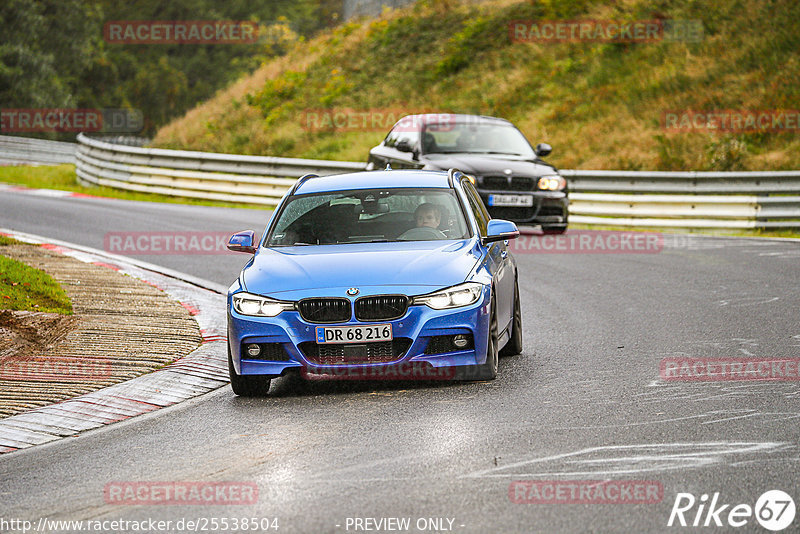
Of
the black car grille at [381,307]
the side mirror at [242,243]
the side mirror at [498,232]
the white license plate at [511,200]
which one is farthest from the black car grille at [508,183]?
the black car grille at [381,307]

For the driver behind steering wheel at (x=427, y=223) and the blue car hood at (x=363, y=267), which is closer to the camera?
the blue car hood at (x=363, y=267)

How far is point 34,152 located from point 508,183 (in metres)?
34.4

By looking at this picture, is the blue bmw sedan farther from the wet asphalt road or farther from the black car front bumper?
the black car front bumper

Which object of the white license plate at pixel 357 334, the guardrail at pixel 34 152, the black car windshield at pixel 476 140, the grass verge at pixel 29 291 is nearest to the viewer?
the white license plate at pixel 357 334

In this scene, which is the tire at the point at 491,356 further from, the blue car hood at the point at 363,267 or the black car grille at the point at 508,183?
the black car grille at the point at 508,183

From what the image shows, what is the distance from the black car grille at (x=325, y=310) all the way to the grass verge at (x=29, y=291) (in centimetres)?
389

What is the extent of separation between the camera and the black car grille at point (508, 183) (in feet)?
59.4

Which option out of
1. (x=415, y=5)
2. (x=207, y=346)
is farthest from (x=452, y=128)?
(x=415, y=5)

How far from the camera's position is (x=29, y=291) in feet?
38.8

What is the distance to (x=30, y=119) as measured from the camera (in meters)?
62.6

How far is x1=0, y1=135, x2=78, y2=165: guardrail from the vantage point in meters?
47.1

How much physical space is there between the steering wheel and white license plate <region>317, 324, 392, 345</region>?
129 centimetres

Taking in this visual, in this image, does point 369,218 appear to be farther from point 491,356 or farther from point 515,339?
point 491,356

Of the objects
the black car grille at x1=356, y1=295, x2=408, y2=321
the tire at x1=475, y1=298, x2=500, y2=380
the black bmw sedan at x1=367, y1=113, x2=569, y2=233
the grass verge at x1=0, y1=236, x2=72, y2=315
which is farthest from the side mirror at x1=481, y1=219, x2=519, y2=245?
the black bmw sedan at x1=367, y1=113, x2=569, y2=233
